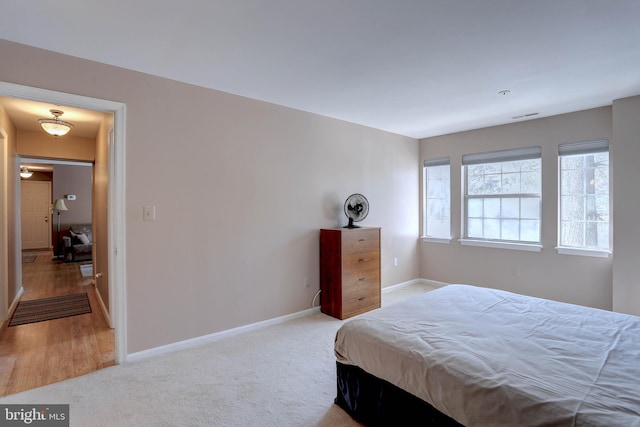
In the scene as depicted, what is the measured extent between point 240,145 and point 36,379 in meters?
2.48

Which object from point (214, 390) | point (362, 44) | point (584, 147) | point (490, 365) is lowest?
point (214, 390)

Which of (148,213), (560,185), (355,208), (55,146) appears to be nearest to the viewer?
(148,213)

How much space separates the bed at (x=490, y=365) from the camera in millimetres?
1180

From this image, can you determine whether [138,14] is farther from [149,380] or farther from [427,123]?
[427,123]

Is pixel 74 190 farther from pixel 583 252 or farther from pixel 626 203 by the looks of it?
pixel 626 203

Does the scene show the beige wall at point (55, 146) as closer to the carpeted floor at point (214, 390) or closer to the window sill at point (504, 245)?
the carpeted floor at point (214, 390)

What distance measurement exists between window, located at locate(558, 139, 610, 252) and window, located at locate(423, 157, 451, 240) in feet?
4.80

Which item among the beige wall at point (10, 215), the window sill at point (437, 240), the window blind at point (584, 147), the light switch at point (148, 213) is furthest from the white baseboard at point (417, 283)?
the beige wall at point (10, 215)

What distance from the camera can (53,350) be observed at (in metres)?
2.77

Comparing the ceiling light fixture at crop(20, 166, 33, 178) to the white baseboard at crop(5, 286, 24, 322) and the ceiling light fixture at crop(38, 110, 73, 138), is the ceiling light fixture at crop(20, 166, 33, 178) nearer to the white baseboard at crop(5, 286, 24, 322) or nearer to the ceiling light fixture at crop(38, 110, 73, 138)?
the white baseboard at crop(5, 286, 24, 322)

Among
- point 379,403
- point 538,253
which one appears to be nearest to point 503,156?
point 538,253

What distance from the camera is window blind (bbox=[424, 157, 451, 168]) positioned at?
488 centimetres

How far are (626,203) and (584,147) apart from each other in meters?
0.81

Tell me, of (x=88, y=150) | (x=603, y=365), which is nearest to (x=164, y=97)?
(x=88, y=150)
